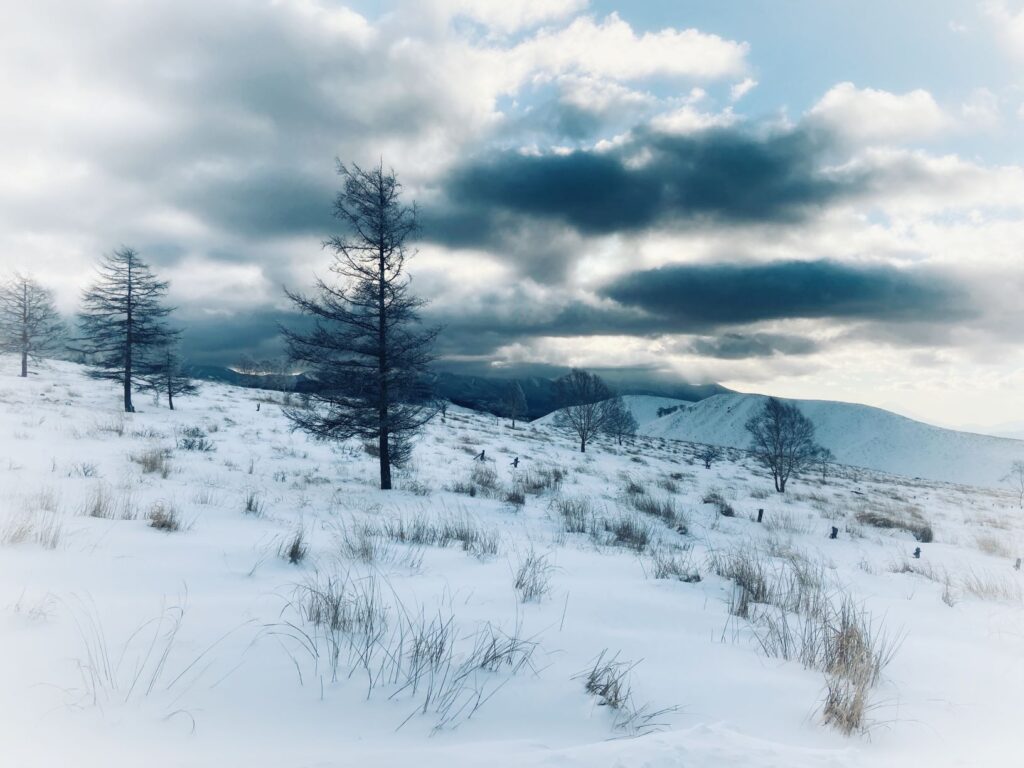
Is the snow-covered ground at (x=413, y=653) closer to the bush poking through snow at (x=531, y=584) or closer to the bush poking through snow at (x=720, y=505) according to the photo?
the bush poking through snow at (x=531, y=584)

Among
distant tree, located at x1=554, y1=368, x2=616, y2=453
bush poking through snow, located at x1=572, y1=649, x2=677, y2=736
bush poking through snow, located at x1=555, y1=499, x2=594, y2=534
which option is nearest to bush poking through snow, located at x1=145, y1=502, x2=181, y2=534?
bush poking through snow, located at x1=572, y1=649, x2=677, y2=736

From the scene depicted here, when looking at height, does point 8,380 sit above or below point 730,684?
above

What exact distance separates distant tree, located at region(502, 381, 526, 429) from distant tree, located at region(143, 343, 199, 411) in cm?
3248

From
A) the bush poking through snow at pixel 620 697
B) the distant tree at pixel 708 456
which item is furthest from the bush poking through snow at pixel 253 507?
the distant tree at pixel 708 456

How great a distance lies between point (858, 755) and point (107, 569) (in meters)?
5.17

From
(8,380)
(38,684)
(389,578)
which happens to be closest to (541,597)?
(389,578)

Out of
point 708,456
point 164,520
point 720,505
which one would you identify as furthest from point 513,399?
point 164,520

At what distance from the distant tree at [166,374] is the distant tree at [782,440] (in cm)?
3500

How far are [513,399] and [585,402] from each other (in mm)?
16975

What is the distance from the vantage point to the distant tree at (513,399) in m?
55.2

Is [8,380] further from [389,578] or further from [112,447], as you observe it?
[389,578]

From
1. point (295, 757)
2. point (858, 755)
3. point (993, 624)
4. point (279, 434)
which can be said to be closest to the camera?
point (295, 757)

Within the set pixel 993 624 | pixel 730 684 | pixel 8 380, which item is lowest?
pixel 993 624

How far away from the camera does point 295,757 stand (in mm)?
1883
